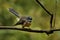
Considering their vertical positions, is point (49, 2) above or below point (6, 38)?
above

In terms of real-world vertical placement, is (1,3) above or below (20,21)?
above

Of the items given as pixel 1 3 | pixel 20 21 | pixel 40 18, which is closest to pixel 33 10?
pixel 40 18

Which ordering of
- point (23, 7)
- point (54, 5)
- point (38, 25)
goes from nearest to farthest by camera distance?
point (54, 5) < point (38, 25) < point (23, 7)

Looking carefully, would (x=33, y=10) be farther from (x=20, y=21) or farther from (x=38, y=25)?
(x=20, y=21)

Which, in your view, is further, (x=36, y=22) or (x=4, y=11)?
(x=4, y=11)

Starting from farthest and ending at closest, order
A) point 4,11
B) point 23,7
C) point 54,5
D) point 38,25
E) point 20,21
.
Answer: point 23,7
point 4,11
point 38,25
point 20,21
point 54,5

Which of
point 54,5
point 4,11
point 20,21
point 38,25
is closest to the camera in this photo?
point 54,5

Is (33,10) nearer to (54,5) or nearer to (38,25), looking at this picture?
(38,25)

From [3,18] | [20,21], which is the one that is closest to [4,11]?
[3,18]

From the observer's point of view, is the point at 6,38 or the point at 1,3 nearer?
the point at 6,38
